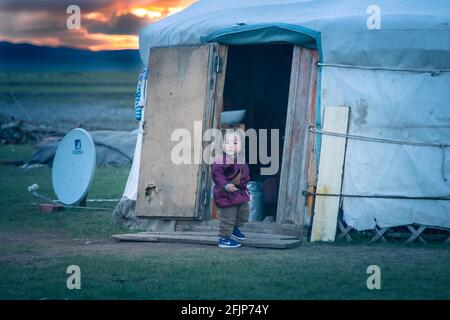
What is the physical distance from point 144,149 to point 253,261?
2.71 m

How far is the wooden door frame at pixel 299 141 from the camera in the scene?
947 cm

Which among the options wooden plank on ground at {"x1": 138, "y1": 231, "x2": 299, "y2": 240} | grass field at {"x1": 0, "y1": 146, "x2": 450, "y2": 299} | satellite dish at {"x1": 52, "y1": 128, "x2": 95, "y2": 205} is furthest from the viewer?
satellite dish at {"x1": 52, "y1": 128, "x2": 95, "y2": 205}

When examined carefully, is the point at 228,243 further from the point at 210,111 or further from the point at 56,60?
the point at 56,60

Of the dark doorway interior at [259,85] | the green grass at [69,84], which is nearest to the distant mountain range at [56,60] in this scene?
the green grass at [69,84]

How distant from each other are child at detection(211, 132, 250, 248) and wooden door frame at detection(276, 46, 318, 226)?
0.73 metres

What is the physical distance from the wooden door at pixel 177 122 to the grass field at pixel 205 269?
0.76 metres

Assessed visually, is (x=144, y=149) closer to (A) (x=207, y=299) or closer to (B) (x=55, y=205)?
(B) (x=55, y=205)

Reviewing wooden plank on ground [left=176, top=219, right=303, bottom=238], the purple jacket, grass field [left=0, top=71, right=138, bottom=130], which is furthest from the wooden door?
grass field [left=0, top=71, right=138, bottom=130]

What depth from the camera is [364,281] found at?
7.18m

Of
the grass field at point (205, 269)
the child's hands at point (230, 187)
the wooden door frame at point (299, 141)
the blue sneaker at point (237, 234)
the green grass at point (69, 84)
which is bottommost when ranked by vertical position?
the grass field at point (205, 269)

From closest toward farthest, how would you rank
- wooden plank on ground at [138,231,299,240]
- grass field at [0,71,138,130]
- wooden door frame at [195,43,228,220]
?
wooden plank on ground at [138,231,299,240] → wooden door frame at [195,43,228,220] → grass field at [0,71,138,130]

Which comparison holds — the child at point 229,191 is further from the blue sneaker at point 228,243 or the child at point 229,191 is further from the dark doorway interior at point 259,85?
the dark doorway interior at point 259,85

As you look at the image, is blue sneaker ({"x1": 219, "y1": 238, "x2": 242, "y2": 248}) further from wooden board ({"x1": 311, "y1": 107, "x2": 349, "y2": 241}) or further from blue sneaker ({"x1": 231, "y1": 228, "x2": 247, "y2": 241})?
wooden board ({"x1": 311, "y1": 107, "x2": 349, "y2": 241})

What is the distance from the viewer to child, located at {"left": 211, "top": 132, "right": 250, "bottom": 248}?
884 centimetres
